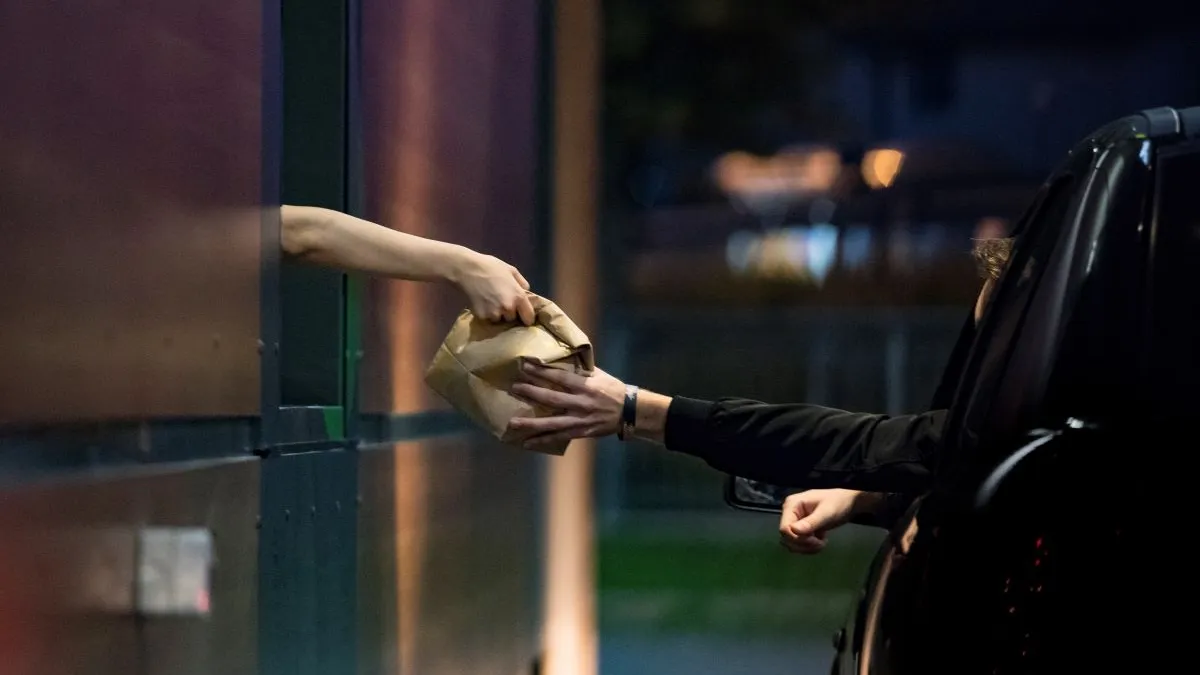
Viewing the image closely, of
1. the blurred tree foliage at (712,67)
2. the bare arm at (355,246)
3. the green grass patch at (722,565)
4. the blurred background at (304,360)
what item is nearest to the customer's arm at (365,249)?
the bare arm at (355,246)

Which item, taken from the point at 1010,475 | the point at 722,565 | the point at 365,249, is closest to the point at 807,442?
the point at 1010,475

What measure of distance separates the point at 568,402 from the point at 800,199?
1743 centimetres

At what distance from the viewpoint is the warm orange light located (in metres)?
20.6

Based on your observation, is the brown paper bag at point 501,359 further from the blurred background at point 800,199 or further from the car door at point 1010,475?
the blurred background at point 800,199

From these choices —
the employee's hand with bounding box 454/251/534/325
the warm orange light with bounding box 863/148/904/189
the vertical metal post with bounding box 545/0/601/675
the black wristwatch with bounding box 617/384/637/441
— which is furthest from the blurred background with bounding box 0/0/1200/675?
the warm orange light with bounding box 863/148/904/189

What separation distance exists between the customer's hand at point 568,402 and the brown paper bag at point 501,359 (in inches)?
0.8

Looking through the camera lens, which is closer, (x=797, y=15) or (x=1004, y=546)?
(x=1004, y=546)

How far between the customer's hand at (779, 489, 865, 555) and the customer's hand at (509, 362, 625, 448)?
745 millimetres

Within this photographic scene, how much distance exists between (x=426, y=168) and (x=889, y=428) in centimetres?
266

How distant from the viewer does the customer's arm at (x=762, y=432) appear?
3.35 m

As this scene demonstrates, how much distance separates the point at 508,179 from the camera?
23.7 feet

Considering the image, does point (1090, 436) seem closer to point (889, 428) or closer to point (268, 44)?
point (889, 428)

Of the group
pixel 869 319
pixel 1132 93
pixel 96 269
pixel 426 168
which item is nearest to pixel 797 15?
pixel 869 319

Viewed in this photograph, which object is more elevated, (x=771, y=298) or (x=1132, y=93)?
(x=1132, y=93)
